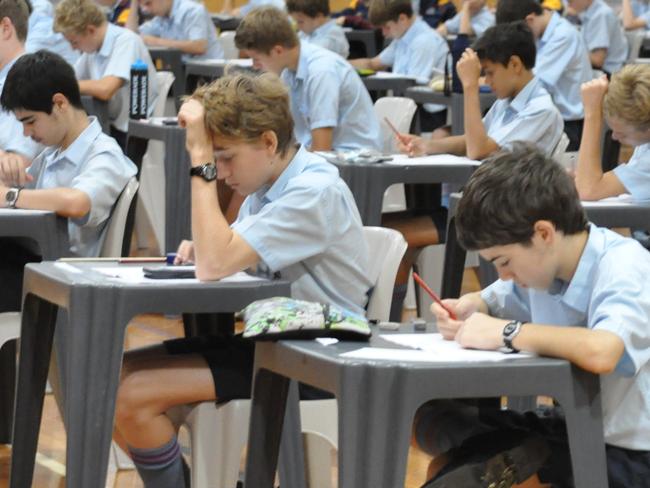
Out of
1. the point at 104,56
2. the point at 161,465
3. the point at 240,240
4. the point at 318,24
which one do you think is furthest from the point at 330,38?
the point at 161,465

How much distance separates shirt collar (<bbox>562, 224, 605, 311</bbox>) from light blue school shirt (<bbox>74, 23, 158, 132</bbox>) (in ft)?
13.2

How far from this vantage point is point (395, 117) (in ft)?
18.3

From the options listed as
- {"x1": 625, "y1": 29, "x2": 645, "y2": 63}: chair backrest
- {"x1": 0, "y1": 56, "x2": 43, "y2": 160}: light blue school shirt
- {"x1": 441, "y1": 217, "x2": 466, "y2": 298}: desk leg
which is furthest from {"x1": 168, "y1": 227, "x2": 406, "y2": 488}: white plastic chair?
{"x1": 625, "y1": 29, "x2": 645, "y2": 63}: chair backrest

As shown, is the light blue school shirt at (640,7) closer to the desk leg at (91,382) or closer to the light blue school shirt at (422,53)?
the light blue school shirt at (422,53)

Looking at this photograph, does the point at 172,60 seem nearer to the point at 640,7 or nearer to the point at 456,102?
the point at 456,102

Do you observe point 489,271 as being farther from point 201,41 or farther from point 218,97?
point 201,41

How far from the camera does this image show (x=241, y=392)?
275 centimetres

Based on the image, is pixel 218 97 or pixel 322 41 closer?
pixel 218 97

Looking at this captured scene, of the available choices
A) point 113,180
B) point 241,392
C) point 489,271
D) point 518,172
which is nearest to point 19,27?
point 113,180

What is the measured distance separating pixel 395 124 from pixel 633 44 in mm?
3481

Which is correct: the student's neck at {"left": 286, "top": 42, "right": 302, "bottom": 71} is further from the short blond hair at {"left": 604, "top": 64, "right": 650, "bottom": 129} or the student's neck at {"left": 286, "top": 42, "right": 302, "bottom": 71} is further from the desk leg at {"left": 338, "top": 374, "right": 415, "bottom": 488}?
the desk leg at {"left": 338, "top": 374, "right": 415, "bottom": 488}

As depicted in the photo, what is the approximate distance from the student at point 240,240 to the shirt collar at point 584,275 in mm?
637

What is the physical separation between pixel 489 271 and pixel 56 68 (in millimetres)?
1292

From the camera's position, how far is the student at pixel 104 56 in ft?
20.2
